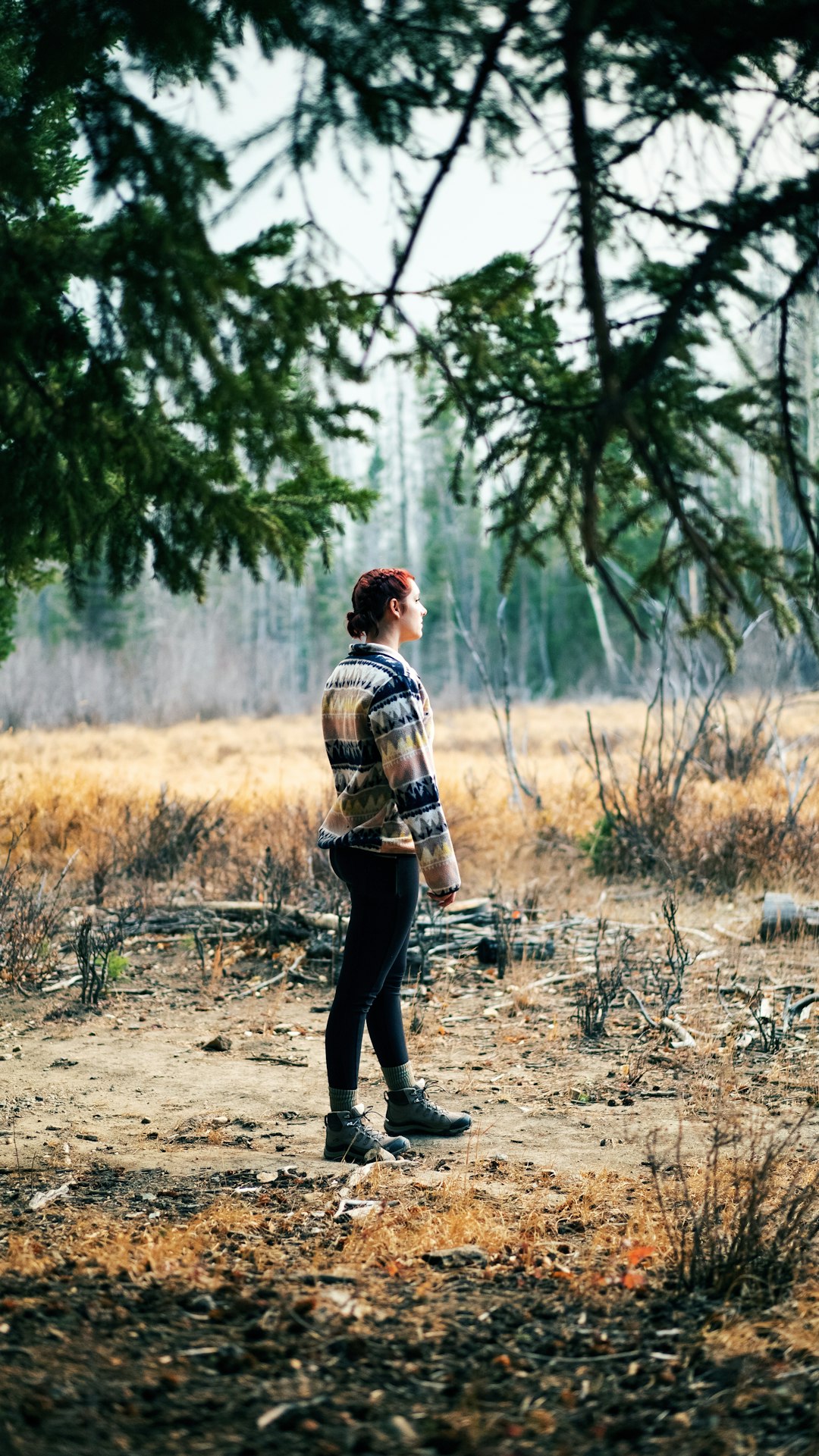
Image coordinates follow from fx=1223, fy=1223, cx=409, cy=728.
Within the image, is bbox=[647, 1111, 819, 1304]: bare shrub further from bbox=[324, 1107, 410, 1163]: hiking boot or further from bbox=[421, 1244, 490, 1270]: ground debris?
bbox=[324, 1107, 410, 1163]: hiking boot

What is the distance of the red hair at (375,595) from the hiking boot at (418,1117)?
170cm

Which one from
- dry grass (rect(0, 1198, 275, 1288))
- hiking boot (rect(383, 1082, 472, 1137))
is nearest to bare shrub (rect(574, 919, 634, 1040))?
hiking boot (rect(383, 1082, 472, 1137))

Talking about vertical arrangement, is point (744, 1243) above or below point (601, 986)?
above

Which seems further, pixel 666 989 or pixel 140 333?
pixel 666 989

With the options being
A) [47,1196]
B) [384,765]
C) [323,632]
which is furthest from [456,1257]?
[323,632]

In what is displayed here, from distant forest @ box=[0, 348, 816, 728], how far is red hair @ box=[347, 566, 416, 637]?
27759mm

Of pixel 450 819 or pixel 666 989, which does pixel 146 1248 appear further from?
pixel 450 819

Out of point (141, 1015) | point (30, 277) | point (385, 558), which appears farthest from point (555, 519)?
point (385, 558)

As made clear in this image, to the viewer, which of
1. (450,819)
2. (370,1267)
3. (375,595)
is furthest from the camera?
(450,819)

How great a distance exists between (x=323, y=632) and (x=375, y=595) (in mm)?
52517

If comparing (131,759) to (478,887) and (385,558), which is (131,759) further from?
(385,558)

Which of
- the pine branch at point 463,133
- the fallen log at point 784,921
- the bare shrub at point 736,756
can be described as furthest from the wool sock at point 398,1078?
the bare shrub at point 736,756

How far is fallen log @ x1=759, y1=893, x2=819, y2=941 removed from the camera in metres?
7.78

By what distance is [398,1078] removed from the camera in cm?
445
